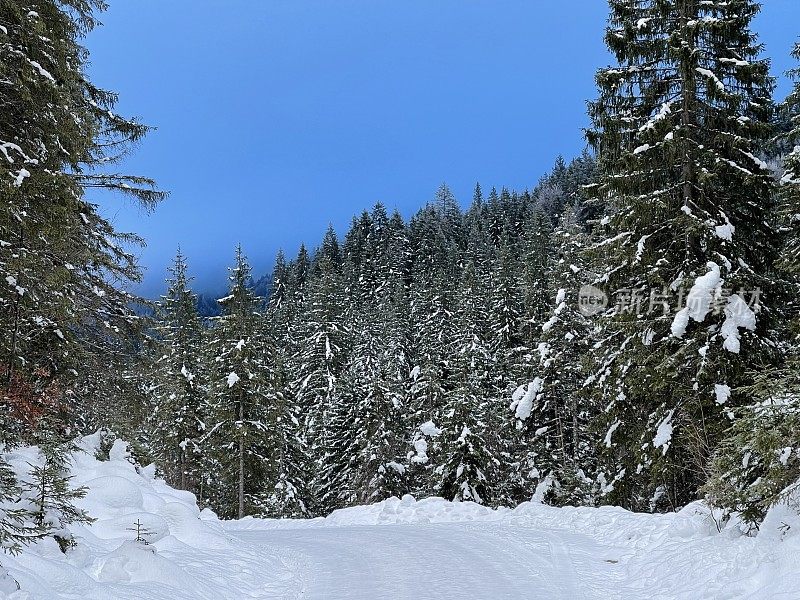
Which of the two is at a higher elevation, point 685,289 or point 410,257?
point 410,257

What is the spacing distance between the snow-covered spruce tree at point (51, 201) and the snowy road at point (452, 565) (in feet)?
15.3

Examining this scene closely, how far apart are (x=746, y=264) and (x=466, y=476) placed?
13.9 meters

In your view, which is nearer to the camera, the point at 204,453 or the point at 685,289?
the point at 685,289

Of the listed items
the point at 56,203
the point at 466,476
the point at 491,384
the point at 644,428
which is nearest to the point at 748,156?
the point at 644,428

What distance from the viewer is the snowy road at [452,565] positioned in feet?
23.3

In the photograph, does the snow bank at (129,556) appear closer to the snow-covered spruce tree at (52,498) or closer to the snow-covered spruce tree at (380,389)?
the snow-covered spruce tree at (52,498)

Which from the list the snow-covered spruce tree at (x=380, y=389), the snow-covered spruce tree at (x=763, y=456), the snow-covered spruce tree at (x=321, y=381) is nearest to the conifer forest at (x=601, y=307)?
the snow-covered spruce tree at (x=763, y=456)

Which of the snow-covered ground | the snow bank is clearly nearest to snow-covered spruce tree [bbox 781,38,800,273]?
the snow-covered ground

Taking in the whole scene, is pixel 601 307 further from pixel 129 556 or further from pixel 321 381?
pixel 321 381

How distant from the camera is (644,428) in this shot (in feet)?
44.4

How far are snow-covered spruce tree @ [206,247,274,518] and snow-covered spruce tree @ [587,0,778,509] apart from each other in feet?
57.9

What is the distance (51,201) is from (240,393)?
19.5 meters

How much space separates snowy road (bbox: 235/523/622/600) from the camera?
710 centimetres

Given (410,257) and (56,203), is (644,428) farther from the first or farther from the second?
(410,257)
